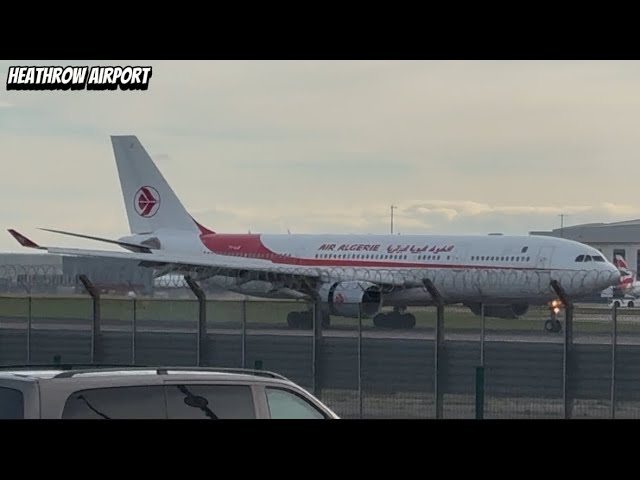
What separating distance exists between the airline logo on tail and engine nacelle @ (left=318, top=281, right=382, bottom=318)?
11.8m

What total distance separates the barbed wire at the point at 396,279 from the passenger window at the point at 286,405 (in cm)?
2431

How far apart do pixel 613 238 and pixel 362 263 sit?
53.0m

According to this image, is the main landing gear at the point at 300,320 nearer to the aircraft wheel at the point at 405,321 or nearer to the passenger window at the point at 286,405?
the aircraft wheel at the point at 405,321

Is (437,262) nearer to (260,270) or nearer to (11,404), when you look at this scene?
(260,270)

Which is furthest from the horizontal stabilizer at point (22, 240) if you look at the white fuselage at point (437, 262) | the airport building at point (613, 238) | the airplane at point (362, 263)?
the airport building at point (613, 238)

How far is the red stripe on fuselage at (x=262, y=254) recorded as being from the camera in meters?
39.3

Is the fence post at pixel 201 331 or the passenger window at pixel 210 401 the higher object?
the passenger window at pixel 210 401

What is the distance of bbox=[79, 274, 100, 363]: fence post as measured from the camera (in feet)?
52.5

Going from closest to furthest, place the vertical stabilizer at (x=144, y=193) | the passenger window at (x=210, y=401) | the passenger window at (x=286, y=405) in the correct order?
the passenger window at (x=210, y=401) → the passenger window at (x=286, y=405) → the vertical stabilizer at (x=144, y=193)

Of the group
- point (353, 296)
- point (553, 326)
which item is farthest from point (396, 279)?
point (553, 326)

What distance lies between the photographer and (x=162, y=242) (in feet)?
152
